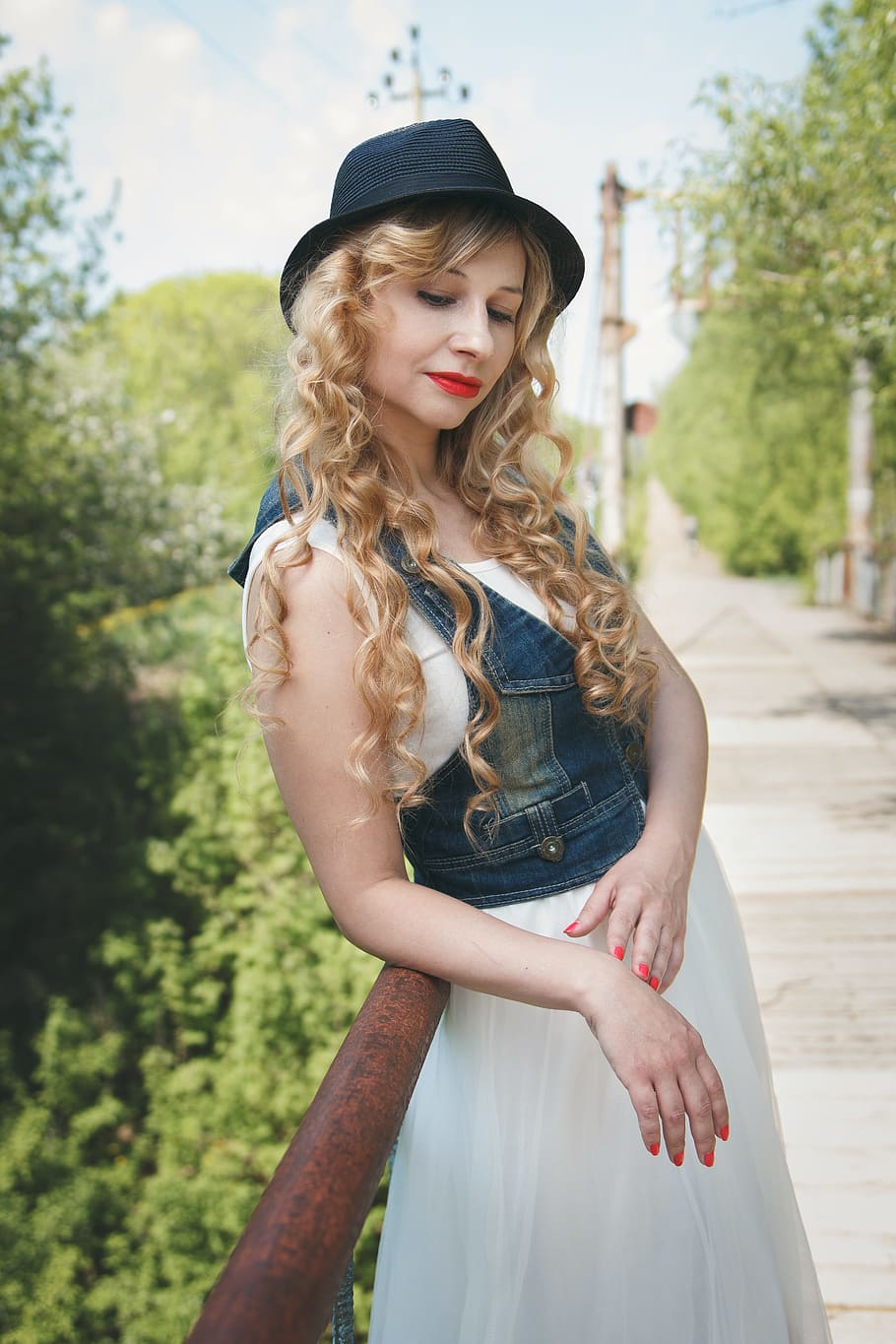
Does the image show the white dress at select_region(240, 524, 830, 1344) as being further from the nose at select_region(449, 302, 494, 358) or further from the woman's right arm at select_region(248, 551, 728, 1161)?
the nose at select_region(449, 302, 494, 358)

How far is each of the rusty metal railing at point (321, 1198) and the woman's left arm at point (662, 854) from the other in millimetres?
292

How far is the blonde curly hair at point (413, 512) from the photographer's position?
1192 mm

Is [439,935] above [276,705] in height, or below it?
below

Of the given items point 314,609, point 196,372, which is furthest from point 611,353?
point 196,372

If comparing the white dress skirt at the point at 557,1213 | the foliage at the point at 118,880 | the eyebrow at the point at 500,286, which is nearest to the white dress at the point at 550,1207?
the white dress skirt at the point at 557,1213

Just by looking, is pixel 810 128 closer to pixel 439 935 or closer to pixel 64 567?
pixel 439 935

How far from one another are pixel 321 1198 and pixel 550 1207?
0.56 meters

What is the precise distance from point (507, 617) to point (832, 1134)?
2010 mm

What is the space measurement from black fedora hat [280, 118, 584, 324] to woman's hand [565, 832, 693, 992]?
2.57 ft

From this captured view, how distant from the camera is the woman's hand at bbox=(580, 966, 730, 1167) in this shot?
1.07 meters

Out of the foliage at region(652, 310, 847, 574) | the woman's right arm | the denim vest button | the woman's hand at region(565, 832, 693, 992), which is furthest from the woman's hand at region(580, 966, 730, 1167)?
the foliage at region(652, 310, 847, 574)

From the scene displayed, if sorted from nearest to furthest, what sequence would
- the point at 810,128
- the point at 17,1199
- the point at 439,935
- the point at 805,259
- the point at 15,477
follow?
1. the point at 439,935
2. the point at 810,128
3. the point at 805,259
4. the point at 17,1199
5. the point at 15,477

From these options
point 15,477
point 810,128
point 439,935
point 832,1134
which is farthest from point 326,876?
point 15,477

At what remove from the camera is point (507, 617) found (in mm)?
1349
